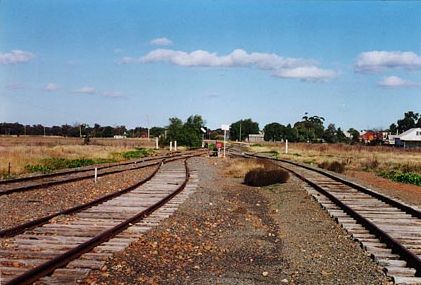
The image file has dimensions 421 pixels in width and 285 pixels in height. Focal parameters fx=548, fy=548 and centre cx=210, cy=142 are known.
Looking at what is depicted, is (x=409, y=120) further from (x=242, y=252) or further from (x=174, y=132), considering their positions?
(x=242, y=252)

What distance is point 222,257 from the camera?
816 cm

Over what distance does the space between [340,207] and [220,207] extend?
3101mm

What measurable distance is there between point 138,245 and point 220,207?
5.47 meters

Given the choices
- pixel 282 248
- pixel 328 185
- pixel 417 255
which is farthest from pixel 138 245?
pixel 328 185

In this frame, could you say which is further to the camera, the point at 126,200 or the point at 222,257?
the point at 126,200

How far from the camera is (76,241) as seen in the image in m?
8.52

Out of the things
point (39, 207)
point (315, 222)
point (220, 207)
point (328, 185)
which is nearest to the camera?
point (315, 222)

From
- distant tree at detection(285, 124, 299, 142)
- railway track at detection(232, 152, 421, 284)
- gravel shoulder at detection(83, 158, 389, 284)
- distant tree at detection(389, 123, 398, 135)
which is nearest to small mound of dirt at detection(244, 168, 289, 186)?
railway track at detection(232, 152, 421, 284)

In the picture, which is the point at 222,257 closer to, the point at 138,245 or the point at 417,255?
the point at 138,245

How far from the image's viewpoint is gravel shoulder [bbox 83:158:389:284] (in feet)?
22.8

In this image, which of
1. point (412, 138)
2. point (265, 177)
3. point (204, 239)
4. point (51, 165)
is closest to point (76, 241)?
point (204, 239)

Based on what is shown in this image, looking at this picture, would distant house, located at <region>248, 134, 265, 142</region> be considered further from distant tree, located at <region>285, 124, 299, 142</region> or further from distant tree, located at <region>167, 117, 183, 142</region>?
distant tree, located at <region>167, 117, 183, 142</region>

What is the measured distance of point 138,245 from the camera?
8.70 metres

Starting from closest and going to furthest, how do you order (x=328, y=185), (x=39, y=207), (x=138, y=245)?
(x=138, y=245) < (x=39, y=207) < (x=328, y=185)
